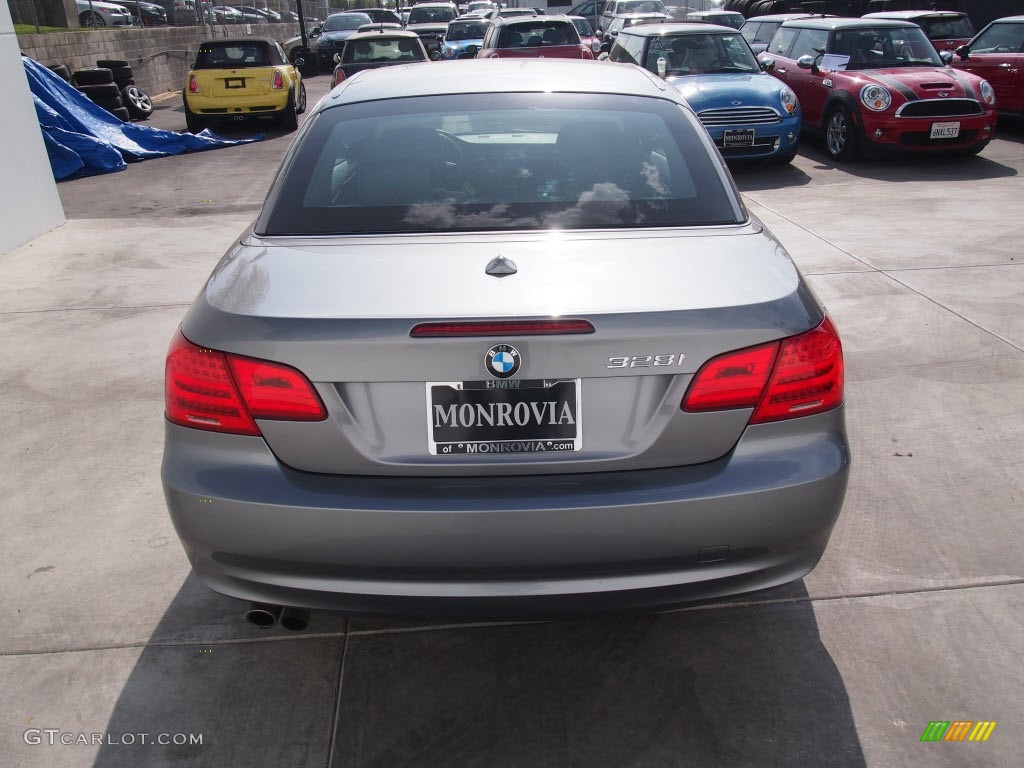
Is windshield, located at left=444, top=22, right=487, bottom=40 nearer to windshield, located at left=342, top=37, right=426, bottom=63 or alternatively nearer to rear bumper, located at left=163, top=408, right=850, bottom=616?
windshield, located at left=342, top=37, right=426, bottom=63

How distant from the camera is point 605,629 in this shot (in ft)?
9.89

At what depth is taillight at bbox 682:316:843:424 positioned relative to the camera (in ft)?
7.49

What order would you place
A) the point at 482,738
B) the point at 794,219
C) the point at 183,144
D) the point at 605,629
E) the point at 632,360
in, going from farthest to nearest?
1. the point at 183,144
2. the point at 794,219
3. the point at 605,629
4. the point at 482,738
5. the point at 632,360

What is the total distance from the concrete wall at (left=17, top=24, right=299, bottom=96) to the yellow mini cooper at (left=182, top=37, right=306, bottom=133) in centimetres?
299

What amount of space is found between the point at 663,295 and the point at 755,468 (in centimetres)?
48

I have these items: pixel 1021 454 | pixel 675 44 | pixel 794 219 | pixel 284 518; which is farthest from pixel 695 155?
pixel 675 44

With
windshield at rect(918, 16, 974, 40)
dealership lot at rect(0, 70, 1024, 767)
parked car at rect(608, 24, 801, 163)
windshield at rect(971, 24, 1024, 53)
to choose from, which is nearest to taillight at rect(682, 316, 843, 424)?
dealership lot at rect(0, 70, 1024, 767)

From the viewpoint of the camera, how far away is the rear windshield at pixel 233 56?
15.6 meters

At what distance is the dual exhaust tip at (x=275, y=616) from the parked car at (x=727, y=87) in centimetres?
823

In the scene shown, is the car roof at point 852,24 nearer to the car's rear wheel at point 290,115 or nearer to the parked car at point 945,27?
the parked car at point 945,27

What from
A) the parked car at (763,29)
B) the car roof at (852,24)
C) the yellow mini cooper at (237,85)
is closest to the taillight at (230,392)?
the car roof at (852,24)

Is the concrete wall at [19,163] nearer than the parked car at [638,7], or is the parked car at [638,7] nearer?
the concrete wall at [19,163]

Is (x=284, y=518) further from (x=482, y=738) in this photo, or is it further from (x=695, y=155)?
(x=695, y=155)

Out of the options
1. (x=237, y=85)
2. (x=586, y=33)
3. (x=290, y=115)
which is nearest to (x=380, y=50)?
(x=290, y=115)
